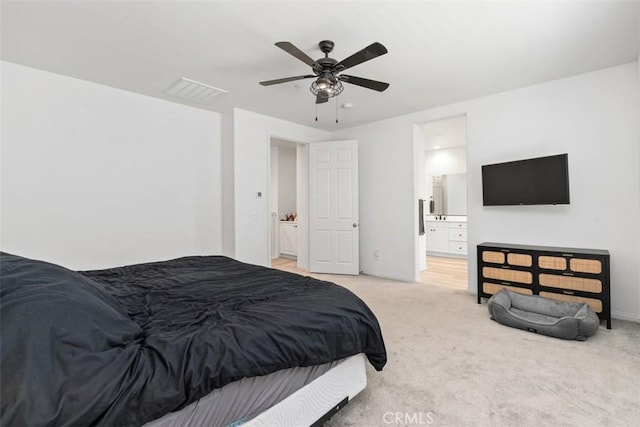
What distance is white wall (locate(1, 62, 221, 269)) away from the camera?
2.94 metres

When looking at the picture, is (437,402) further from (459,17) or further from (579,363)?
(459,17)

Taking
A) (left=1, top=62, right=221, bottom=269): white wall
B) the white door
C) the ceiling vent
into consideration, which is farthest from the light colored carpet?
the ceiling vent

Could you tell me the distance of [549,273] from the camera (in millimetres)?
3109

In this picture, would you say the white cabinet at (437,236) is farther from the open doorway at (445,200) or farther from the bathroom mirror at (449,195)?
the bathroom mirror at (449,195)

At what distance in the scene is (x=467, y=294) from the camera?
395cm

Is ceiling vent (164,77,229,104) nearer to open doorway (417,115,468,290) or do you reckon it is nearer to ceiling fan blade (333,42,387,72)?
ceiling fan blade (333,42,387,72)

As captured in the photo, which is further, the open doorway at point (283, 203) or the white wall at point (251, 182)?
the open doorway at point (283, 203)

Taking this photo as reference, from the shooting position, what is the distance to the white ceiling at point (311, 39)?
84.7 inches

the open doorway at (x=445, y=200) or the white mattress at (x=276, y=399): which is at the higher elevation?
the open doorway at (x=445, y=200)

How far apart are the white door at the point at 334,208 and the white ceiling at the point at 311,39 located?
5.74 ft

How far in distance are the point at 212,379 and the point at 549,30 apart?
3.34 metres

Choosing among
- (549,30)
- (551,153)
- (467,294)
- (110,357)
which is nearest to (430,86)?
(549,30)

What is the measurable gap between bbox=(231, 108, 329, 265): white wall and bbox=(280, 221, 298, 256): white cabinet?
2.17m

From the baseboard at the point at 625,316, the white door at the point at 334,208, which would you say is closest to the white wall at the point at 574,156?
the baseboard at the point at 625,316
